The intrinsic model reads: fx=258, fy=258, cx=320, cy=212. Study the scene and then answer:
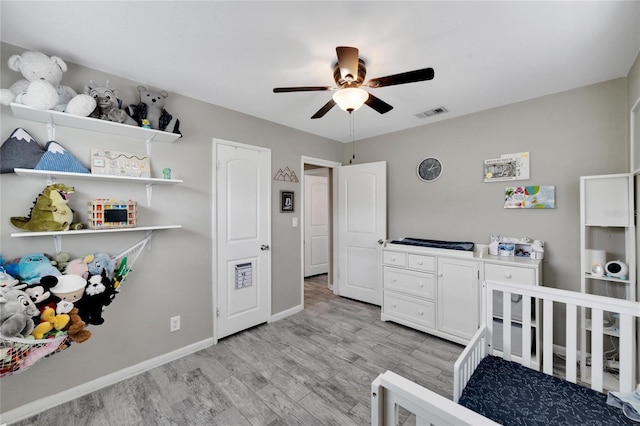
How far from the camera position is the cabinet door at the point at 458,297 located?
2.51 meters

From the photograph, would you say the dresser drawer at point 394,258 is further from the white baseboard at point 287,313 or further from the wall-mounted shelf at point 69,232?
the wall-mounted shelf at point 69,232

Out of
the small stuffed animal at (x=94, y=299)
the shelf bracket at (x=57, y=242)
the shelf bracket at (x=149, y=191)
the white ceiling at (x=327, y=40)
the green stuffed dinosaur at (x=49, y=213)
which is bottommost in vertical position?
the small stuffed animal at (x=94, y=299)

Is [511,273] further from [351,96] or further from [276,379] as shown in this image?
[276,379]

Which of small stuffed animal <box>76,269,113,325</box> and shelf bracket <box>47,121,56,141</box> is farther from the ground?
shelf bracket <box>47,121,56,141</box>

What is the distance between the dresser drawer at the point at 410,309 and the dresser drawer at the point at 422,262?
365 millimetres

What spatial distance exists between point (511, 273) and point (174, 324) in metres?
3.07

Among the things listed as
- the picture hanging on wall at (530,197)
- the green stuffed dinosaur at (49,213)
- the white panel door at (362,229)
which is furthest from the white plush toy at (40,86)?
the picture hanging on wall at (530,197)

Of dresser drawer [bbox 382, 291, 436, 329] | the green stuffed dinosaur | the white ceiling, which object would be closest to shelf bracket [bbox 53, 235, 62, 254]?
the green stuffed dinosaur

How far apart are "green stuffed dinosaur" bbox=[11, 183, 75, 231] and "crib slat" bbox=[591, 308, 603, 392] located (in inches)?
124

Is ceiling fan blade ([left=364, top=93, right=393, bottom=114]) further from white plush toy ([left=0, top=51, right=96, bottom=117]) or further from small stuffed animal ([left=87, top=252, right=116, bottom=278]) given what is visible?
small stuffed animal ([left=87, top=252, right=116, bottom=278])

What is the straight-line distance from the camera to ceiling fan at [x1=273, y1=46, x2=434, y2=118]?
57.9 inches

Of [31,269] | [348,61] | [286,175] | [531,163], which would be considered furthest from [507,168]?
[31,269]

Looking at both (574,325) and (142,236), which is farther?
(142,236)

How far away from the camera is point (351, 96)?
1711 mm
